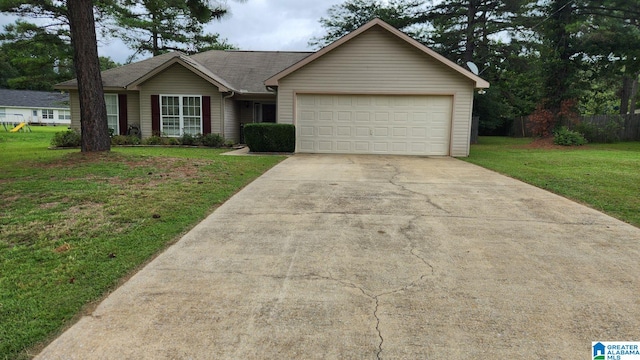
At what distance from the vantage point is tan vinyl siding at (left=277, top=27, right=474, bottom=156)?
13922 mm

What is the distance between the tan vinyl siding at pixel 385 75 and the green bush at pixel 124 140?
6954mm

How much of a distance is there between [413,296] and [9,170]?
922 cm

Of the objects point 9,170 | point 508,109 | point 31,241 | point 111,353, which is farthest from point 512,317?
point 508,109

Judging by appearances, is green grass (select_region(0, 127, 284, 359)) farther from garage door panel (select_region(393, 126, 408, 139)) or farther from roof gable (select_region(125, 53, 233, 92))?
roof gable (select_region(125, 53, 233, 92))

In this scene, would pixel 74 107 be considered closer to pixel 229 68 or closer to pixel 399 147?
pixel 229 68

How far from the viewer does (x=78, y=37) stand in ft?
31.9

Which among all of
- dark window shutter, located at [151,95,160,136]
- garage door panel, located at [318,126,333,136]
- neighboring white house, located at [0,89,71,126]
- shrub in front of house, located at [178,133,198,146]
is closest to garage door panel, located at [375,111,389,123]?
garage door panel, located at [318,126,333,136]

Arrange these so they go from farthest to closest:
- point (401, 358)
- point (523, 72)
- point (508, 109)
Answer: point (508, 109), point (523, 72), point (401, 358)

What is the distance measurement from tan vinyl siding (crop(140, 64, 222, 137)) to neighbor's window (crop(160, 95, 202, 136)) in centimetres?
31

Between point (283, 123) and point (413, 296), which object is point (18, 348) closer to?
point (413, 296)

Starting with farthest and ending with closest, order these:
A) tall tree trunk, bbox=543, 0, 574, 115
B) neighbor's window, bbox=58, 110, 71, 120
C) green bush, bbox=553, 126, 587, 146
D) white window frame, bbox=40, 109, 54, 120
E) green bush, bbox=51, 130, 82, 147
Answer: neighbor's window, bbox=58, 110, 71, 120
white window frame, bbox=40, 109, 54, 120
tall tree trunk, bbox=543, 0, 574, 115
green bush, bbox=553, 126, 587, 146
green bush, bbox=51, 130, 82, 147

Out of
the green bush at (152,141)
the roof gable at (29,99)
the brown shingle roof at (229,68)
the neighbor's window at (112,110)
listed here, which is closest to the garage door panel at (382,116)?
the brown shingle roof at (229,68)

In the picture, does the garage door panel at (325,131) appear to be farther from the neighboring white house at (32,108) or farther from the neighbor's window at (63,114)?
the neighbor's window at (63,114)

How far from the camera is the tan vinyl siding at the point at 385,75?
13.9 m
